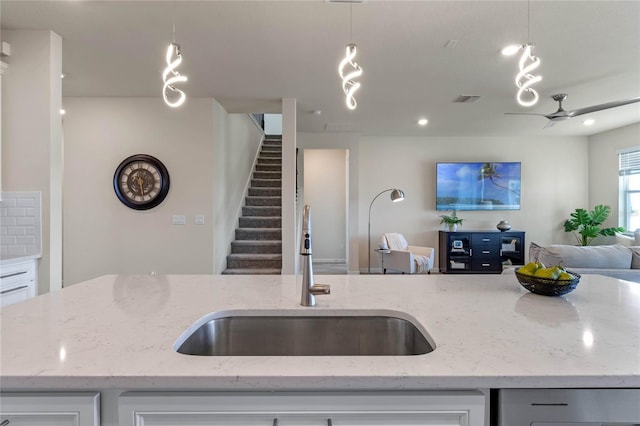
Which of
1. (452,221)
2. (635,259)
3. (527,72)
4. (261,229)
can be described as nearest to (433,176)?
(452,221)

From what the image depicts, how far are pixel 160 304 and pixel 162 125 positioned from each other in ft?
12.4

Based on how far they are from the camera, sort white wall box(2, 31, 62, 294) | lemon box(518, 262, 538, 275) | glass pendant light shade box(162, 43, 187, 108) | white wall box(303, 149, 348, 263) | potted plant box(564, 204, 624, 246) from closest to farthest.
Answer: lemon box(518, 262, 538, 275) → glass pendant light shade box(162, 43, 187, 108) → white wall box(2, 31, 62, 294) → potted plant box(564, 204, 624, 246) → white wall box(303, 149, 348, 263)

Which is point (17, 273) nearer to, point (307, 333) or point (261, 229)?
point (307, 333)

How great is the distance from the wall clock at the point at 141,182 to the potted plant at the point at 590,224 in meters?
7.52

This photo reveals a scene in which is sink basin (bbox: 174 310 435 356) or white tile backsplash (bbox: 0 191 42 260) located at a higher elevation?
white tile backsplash (bbox: 0 191 42 260)

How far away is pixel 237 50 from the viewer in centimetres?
310

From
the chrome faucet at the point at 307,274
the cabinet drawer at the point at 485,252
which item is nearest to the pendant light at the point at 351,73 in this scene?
the chrome faucet at the point at 307,274

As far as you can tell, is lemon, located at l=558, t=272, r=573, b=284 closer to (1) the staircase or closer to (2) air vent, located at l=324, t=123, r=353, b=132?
(1) the staircase

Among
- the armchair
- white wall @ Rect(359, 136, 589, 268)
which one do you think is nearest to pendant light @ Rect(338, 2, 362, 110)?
the armchair

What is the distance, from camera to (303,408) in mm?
822

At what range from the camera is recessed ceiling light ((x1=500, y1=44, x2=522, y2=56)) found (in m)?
3.00

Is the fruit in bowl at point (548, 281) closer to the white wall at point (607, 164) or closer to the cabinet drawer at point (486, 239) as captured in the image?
the cabinet drawer at point (486, 239)

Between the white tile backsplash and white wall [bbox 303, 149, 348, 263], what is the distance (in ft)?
17.4

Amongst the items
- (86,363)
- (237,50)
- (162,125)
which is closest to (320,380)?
(86,363)
